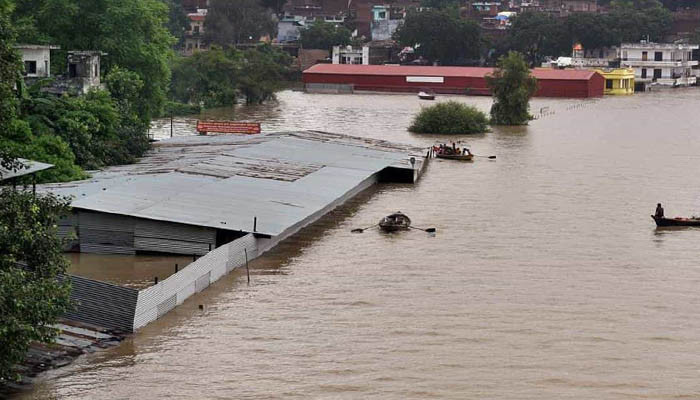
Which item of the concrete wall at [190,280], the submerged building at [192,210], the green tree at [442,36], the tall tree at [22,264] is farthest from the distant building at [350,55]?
the tall tree at [22,264]

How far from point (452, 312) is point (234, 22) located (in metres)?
108

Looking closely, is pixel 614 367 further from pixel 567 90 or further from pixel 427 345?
pixel 567 90

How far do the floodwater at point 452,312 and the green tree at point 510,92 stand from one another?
25850mm

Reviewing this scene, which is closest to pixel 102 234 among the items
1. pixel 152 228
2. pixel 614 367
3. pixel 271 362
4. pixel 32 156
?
pixel 152 228

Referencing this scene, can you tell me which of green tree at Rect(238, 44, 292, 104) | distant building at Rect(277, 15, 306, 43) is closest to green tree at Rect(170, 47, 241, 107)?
green tree at Rect(238, 44, 292, 104)

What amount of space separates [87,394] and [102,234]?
10.3 m

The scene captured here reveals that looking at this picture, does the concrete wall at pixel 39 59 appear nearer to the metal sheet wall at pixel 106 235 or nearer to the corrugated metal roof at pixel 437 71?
the metal sheet wall at pixel 106 235

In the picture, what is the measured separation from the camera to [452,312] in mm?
28859

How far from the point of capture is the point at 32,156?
37469mm

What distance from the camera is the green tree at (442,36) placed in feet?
402

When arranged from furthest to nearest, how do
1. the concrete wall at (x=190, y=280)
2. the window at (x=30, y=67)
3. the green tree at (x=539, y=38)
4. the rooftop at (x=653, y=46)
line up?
the green tree at (x=539, y=38), the rooftop at (x=653, y=46), the window at (x=30, y=67), the concrete wall at (x=190, y=280)

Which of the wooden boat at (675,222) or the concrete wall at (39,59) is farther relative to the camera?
the concrete wall at (39,59)

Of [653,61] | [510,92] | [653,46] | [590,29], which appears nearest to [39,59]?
[510,92]

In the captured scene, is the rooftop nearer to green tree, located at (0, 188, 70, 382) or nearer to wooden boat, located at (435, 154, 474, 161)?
wooden boat, located at (435, 154, 474, 161)
